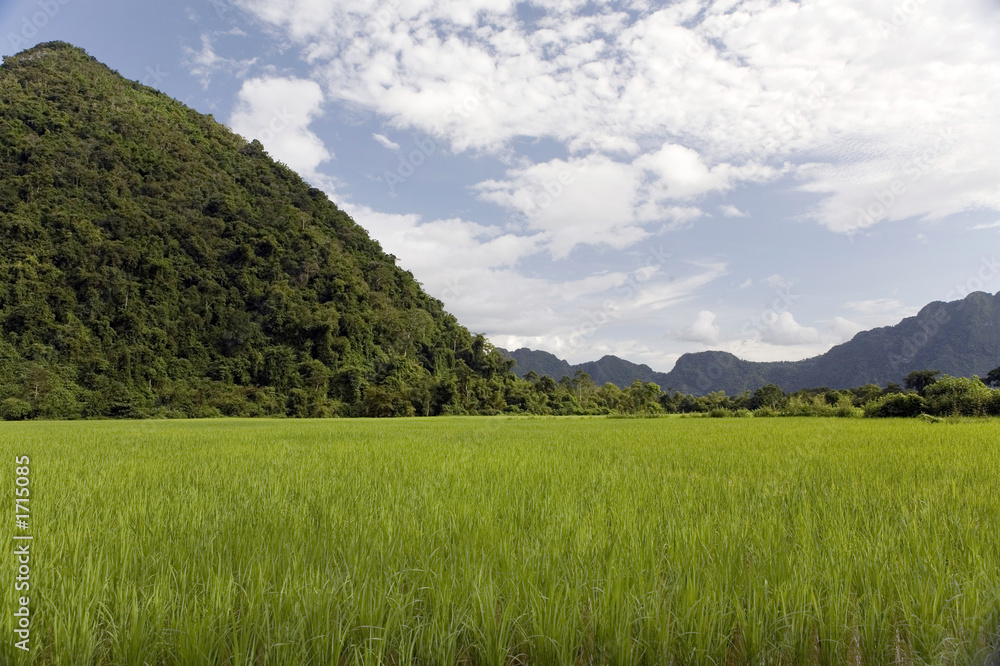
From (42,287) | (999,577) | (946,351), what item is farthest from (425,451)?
(946,351)

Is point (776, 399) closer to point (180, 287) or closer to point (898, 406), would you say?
point (898, 406)

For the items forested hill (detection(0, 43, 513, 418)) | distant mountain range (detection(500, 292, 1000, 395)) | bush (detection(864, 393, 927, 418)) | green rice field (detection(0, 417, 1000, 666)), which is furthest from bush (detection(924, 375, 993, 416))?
distant mountain range (detection(500, 292, 1000, 395))

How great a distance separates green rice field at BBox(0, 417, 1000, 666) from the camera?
158cm

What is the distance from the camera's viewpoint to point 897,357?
303 ft

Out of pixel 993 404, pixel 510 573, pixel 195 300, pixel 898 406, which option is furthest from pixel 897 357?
pixel 510 573

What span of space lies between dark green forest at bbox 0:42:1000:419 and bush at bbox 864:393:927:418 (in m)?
4.82

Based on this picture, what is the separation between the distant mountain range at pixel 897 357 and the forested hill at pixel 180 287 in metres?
25.8

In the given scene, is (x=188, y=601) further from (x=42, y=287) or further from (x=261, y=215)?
(x=261, y=215)

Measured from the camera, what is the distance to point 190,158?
2734 inches

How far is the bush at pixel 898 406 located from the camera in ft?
57.8

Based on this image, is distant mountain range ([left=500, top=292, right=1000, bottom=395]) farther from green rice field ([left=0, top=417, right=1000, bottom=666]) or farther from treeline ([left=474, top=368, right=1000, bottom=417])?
green rice field ([left=0, top=417, right=1000, bottom=666])

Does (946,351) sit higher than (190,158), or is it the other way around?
(190,158)

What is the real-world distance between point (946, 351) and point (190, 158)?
129m

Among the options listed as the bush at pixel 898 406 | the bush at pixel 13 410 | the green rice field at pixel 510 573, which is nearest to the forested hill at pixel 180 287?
the bush at pixel 13 410
